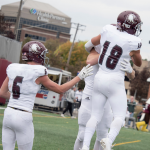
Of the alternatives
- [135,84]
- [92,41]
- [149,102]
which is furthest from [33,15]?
[92,41]

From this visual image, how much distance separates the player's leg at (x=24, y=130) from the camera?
11.4 ft

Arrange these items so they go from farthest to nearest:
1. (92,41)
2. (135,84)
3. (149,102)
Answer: (135,84) → (149,102) → (92,41)

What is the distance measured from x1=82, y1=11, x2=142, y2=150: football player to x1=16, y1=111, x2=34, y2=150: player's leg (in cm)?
92

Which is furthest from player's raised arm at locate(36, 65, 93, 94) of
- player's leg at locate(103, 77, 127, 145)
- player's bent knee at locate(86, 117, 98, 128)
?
player's bent knee at locate(86, 117, 98, 128)

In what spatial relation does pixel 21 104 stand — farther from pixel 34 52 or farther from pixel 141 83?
pixel 141 83

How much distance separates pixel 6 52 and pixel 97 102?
13944mm

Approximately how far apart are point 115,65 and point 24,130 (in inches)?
61.3

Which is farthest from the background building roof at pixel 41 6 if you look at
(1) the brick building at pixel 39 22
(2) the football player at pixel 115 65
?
(2) the football player at pixel 115 65

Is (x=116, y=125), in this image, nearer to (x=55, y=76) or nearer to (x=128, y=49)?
(x=128, y=49)

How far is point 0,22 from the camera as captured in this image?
42.3 metres

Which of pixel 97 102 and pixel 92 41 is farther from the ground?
pixel 92 41

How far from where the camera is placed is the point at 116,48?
14.1 ft

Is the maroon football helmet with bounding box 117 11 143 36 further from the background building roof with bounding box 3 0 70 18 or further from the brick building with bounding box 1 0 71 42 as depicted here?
the background building roof with bounding box 3 0 70 18

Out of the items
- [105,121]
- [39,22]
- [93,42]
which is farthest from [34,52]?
[39,22]
